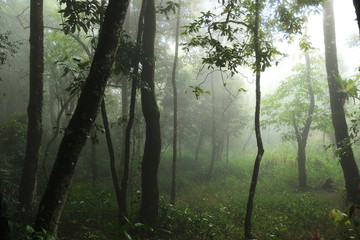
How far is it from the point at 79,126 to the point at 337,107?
31.3 feet

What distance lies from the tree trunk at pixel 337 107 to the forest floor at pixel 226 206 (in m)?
0.96

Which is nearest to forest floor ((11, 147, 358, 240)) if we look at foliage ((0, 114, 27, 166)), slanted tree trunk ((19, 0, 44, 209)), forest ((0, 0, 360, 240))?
forest ((0, 0, 360, 240))

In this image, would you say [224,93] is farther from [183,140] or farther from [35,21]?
[35,21]

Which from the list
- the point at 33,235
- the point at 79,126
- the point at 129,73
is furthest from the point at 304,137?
the point at 33,235

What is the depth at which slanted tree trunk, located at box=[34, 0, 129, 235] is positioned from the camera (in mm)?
3246

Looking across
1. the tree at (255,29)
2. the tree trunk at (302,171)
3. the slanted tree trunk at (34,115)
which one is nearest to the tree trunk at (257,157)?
the tree at (255,29)

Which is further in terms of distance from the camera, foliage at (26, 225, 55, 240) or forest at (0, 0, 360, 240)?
forest at (0, 0, 360, 240)

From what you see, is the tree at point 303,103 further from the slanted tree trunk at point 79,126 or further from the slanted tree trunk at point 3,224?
the slanted tree trunk at point 3,224

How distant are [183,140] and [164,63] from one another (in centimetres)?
737

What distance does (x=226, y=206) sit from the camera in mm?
10672

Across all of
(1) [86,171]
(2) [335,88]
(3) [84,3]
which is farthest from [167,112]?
(3) [84,3]

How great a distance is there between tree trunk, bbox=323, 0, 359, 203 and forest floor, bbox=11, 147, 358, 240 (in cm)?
96

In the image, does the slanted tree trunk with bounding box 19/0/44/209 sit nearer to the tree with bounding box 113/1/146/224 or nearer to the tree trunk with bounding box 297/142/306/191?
the tree with bounding box 113/1/146/224

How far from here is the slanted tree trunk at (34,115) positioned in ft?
24.1
